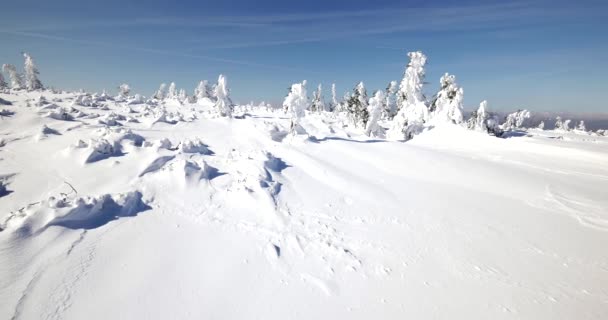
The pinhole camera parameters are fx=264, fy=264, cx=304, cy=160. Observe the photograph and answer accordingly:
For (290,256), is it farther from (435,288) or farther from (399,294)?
(435,288)

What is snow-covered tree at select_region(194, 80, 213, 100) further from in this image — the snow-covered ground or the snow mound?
the snow mound

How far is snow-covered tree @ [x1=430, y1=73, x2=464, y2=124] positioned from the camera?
31.9 m

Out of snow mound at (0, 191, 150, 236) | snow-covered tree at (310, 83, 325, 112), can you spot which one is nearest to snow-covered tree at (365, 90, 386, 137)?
snow mound at (0, 191, 150, 236)

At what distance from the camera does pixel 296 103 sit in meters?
22.3

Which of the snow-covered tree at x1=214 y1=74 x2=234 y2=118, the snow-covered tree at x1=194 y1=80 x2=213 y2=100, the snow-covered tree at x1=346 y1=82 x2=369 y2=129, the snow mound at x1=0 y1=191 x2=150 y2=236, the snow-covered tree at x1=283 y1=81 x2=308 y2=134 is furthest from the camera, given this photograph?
the snow-covered tree at x1=194 y1=80 x2=213 y2=100

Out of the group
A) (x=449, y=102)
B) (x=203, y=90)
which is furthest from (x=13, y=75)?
(x=449, y=102)

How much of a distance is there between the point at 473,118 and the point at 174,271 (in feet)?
146

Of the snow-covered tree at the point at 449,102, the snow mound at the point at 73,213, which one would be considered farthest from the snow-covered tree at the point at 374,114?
the snow mound at the point at 73,213

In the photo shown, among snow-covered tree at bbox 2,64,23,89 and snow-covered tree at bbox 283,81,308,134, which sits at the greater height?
snow-covered tree at bbox 2,64,23,89

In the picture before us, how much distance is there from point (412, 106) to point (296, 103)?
17.4 m

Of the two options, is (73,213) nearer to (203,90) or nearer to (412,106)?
(412,106)

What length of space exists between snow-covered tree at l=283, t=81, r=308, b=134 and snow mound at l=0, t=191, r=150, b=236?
1417 cm

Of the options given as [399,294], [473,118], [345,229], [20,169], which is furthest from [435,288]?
[473,118]

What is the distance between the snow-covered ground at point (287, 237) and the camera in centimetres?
602
